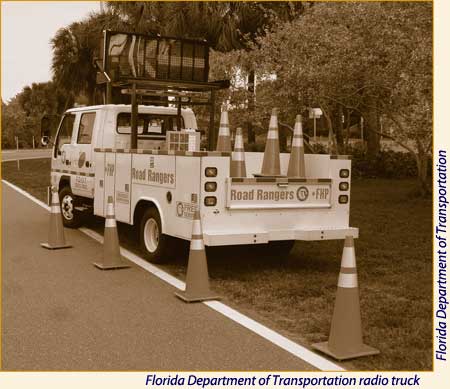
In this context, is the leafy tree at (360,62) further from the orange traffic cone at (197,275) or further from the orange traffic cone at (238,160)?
the orange traffic cone at (197,275)

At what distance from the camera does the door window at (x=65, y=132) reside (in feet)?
39.5

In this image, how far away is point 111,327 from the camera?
585cm

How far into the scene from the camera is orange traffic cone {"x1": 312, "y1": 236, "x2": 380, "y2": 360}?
507cm

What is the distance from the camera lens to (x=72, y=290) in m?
7.25

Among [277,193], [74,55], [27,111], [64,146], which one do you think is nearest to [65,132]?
[64,146]

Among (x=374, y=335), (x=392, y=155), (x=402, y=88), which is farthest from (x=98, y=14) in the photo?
(x=374, y=335)

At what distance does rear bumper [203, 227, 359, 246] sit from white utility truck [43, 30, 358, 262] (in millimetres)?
12

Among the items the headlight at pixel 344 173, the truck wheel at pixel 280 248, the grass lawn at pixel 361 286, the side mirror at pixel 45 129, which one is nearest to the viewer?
the grass lawn at pixel 361 286

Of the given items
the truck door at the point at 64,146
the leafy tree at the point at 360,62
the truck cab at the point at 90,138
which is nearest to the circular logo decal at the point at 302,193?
the truck cab at the point at 90,138

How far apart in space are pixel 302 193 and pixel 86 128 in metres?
4.67

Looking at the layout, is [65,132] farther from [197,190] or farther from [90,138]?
[197,190]

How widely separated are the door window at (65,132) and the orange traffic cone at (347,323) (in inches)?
308

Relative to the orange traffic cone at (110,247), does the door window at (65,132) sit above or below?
above

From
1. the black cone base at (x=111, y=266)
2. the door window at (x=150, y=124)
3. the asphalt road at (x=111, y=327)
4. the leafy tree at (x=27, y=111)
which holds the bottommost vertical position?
the asphalt road at (x=111, y=327)
